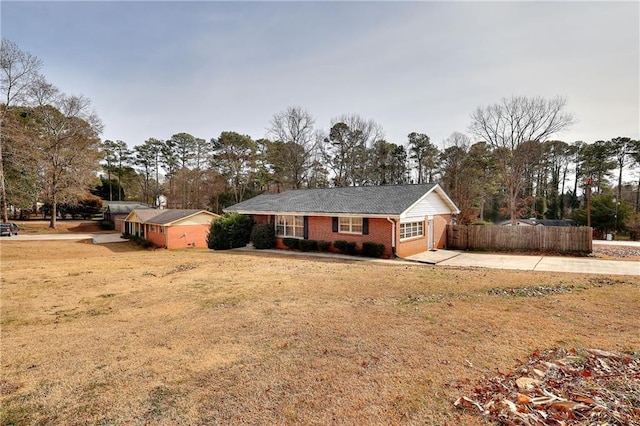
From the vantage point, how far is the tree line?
28172mm

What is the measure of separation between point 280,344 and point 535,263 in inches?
557

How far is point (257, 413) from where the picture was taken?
327 centimetres

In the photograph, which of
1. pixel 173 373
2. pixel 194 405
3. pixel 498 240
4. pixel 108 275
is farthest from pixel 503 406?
pixel 498 240

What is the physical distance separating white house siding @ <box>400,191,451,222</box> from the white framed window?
241cm

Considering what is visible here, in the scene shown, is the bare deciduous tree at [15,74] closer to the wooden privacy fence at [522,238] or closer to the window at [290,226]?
the window at [290,226]

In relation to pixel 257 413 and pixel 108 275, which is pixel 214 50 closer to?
pixel 108 275

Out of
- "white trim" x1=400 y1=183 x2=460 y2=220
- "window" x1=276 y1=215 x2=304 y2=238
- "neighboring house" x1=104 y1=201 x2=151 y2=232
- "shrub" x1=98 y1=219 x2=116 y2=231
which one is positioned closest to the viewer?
"white trim" x1=400 y1=183 x2=460 y2=220

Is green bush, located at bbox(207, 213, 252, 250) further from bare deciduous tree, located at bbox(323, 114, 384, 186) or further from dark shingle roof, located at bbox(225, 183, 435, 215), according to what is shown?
bare deciduous tree, located at bbox(323, 114, 384, 186)

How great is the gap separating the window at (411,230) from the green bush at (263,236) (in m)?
8.38

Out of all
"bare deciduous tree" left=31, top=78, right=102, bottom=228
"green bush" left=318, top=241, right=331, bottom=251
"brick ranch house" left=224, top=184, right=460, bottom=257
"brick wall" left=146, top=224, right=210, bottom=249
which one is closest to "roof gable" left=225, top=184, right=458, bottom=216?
"brick ranch house" left=224, top=184, right=460, bottom=257

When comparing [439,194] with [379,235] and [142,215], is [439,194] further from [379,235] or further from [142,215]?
[142,215]

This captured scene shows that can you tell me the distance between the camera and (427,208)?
1877 cm

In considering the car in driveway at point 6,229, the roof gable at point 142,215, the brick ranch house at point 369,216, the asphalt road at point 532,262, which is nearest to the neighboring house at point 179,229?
the roof gable at point 142,215

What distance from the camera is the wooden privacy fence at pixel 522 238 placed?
17172mm
